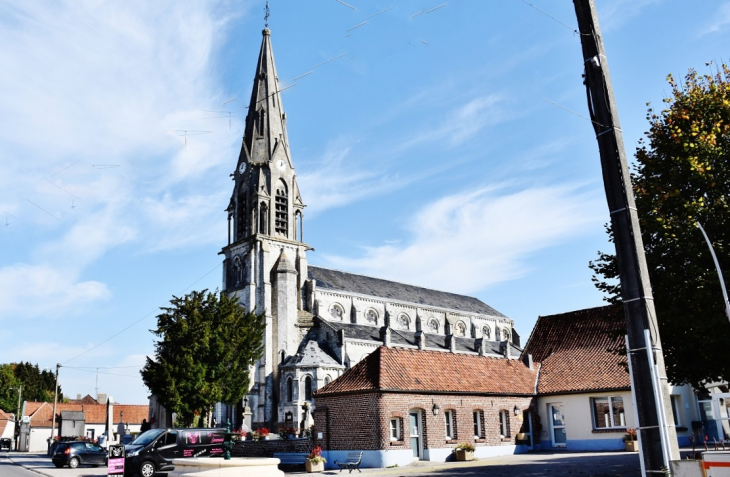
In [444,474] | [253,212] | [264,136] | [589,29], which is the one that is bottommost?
[444,474]

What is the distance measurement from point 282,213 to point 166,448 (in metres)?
42.0

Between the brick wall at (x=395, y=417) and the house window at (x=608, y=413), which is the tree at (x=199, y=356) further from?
the house window at (x=608, y=413)

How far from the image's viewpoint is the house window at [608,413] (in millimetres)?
29047

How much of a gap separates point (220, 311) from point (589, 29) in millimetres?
32351

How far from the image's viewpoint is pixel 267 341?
56.6m

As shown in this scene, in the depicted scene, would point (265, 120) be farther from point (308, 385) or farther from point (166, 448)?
point (166, 448)

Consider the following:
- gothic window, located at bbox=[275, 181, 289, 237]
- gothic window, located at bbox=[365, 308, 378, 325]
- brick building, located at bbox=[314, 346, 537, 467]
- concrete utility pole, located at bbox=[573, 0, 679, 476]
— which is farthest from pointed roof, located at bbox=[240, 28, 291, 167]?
concrete utility pole, located at bbox=[573, 0, 679, 476]

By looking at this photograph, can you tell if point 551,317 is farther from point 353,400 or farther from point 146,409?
point 146,409

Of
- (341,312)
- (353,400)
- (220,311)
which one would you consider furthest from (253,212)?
(353,400)

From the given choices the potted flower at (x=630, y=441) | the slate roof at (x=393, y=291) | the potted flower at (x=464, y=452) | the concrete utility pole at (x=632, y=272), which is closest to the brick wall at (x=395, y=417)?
the potted flower at (x=464, y=452)

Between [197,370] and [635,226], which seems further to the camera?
[197,370]

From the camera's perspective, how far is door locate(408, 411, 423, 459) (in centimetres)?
2595

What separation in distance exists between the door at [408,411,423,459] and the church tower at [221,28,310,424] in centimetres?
3076

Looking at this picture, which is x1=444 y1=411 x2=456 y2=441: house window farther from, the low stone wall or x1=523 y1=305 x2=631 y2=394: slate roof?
x1=523 y1=305 x2=631 y2=394: slate roof
